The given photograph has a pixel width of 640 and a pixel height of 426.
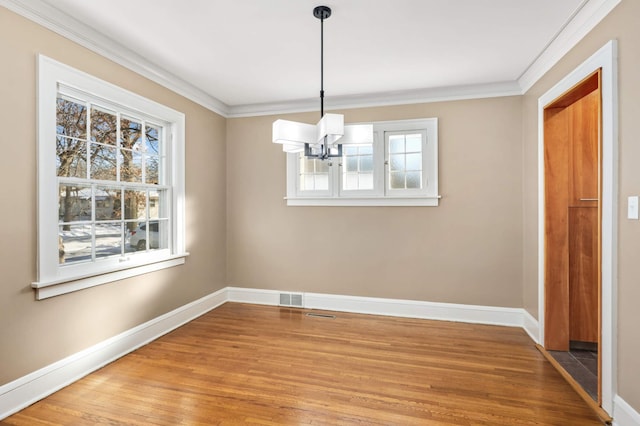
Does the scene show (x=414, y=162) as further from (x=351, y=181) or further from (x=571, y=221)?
(x=571, y=221)

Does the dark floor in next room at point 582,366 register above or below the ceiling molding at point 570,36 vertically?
below

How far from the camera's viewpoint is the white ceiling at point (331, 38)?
2.33 m

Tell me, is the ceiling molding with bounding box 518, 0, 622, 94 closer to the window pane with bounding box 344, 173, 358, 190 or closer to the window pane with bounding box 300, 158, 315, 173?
the window pane with bounding box 344, 173, 358, 190

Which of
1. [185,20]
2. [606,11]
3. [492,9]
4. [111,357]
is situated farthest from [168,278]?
[606,11]

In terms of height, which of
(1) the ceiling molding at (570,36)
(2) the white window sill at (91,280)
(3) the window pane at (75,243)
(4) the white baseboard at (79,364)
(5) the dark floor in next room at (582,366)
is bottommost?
(5) the dark floor in next room at (582,366)

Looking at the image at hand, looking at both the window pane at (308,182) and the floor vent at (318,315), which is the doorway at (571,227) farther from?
the window pane at (308,182)

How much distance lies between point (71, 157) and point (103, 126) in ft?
1.41

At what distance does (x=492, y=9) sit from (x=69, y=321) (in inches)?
150

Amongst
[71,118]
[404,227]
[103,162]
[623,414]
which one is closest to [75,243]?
[103,162]

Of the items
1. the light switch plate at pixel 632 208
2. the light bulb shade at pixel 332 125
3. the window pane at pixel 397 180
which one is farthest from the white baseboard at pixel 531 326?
the light bulb shade at pixel 332 125

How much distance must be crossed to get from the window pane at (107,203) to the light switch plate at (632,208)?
3712 mm

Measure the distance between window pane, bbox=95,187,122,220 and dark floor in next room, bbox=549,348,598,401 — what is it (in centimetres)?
392

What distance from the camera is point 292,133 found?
7.30 ft

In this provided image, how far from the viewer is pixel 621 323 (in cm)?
199
